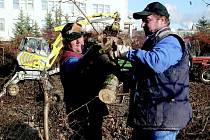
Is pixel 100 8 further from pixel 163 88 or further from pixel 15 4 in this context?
pixel 163 88

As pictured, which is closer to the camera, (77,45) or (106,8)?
(77,45)

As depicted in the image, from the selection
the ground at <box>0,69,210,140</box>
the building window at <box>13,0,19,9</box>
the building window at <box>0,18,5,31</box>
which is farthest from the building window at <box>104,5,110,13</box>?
the ground at <box>0,69,210,140</box>

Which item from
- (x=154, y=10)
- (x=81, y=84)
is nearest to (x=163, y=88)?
(x=154, y=10)

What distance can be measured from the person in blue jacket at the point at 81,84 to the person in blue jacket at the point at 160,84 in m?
0.61

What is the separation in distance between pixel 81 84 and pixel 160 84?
114 cm

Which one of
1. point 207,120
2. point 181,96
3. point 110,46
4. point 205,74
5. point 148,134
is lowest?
point 205,74

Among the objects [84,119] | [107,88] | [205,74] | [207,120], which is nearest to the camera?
[107,88]

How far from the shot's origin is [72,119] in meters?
5.21

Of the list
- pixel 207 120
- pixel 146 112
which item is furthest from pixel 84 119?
pixel 207 120

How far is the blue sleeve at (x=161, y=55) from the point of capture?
3764 millimetres

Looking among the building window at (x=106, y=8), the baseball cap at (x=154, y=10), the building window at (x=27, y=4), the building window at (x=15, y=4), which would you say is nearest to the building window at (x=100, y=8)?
the building window at (x=106, y=8)

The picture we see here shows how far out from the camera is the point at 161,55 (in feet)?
12.4

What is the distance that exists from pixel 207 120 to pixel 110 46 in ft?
9.12

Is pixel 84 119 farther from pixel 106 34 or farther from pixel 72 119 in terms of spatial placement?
pixel 106 34
